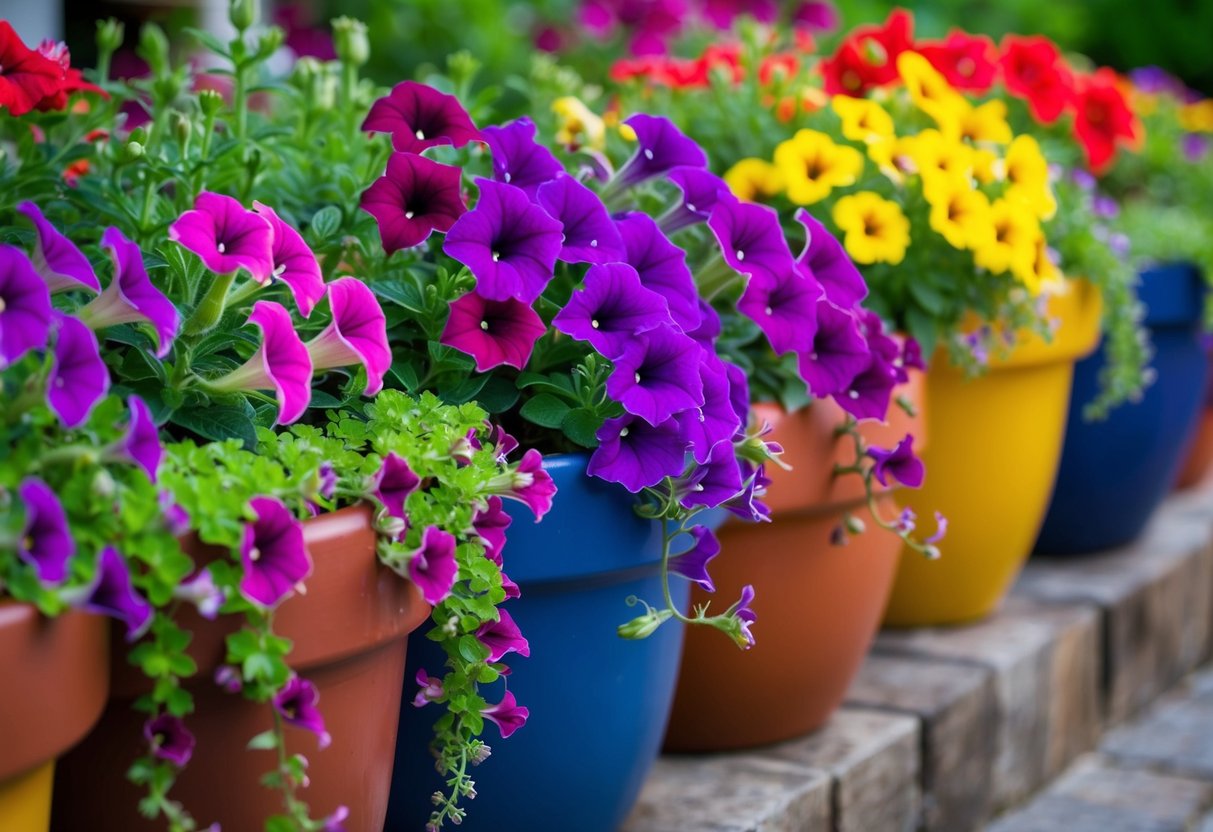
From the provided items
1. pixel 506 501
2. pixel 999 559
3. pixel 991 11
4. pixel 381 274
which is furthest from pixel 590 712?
pixel 991 11

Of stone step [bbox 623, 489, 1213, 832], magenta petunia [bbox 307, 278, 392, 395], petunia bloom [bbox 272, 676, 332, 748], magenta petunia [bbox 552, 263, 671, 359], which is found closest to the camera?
petunia bloom [bbox 272, 676, 332, 748]

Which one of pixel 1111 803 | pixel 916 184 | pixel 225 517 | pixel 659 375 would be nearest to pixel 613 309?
pixel 659 375

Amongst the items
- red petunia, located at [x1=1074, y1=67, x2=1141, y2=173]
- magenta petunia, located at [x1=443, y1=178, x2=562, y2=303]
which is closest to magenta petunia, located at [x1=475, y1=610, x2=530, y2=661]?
magenta petunia, located at [x1=443, y1=178, x2=562, y2=303]

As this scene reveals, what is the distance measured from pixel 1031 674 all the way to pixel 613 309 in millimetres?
1225

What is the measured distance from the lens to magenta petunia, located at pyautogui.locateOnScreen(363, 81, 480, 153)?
1306 mm

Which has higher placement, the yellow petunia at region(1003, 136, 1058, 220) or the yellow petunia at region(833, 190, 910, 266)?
the yellow petunia at region(1003, 136, 1058, 220)

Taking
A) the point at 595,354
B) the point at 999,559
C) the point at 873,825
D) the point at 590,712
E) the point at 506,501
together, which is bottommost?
the point at 873,825

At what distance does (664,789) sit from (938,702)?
0.47 m

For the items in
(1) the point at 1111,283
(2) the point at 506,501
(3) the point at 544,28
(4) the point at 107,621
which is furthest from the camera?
(3) the point at 544,28

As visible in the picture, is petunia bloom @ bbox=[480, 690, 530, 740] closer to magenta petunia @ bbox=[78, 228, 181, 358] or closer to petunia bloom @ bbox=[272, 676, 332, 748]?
petunia bloom @ bbox=[272, 676, 332, 748]

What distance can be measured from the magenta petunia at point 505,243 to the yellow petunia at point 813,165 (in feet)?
1.81

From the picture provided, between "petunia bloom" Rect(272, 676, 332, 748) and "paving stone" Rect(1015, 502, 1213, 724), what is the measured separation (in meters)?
1.75

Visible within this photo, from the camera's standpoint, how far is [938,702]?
6.28ft

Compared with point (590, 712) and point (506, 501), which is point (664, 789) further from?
point (506, 501)
